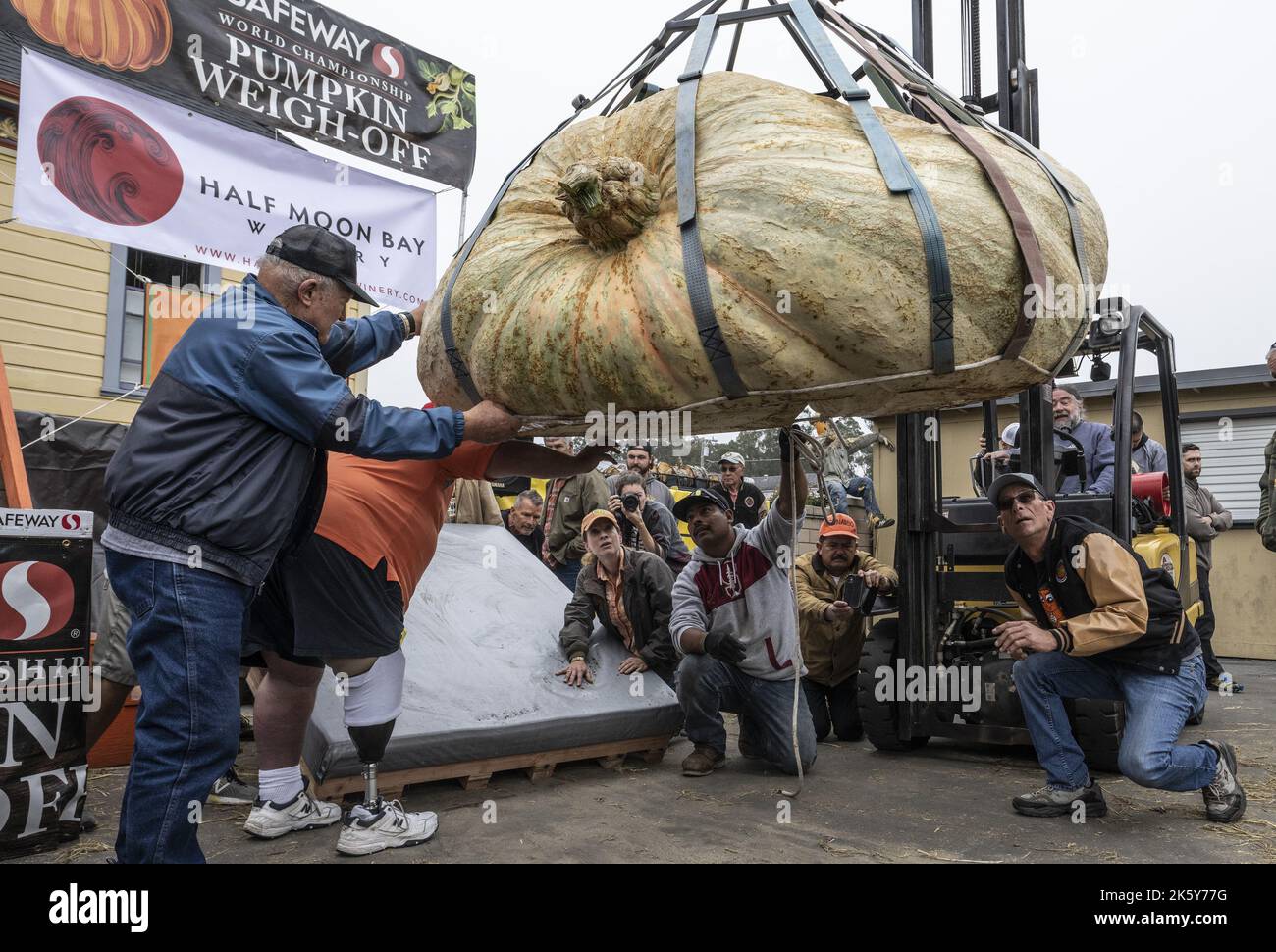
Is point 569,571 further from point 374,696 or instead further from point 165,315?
point 165,315

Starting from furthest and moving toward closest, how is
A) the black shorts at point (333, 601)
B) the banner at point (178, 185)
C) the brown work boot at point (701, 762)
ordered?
the banner at point (178, 185) < the brown work boot at point (701, 762) < the black shorts at point (333, 601)

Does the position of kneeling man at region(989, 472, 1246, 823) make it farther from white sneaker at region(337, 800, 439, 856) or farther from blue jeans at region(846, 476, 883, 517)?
blue jeans at region(846, 476, 883, 517)

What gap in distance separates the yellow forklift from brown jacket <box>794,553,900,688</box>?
0.94 feet

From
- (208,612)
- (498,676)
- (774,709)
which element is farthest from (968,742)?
(208,612)

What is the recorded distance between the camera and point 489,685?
4.21 m

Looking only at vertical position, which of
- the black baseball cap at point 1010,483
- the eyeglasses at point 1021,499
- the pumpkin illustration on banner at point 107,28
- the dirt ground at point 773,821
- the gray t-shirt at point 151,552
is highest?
the pumpkin illustration on banner at point 107,28

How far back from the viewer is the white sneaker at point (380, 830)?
9.86ft

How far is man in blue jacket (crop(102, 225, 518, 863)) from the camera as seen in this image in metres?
2.21

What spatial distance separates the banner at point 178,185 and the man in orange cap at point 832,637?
353 centimetres

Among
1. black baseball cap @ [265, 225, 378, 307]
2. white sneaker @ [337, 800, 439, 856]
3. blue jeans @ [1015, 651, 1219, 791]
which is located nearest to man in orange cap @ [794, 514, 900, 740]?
blue jeans @ [1015, 651, 1219, 791]

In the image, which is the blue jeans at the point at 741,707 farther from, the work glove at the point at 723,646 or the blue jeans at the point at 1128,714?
the blue jeans at the point at 1128,714

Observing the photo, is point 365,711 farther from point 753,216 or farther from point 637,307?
point 753,216

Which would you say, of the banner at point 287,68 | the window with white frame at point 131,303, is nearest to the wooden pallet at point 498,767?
the banner at point 287,68

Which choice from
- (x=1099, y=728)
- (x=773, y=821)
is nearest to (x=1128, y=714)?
(x=1099, y=728)
